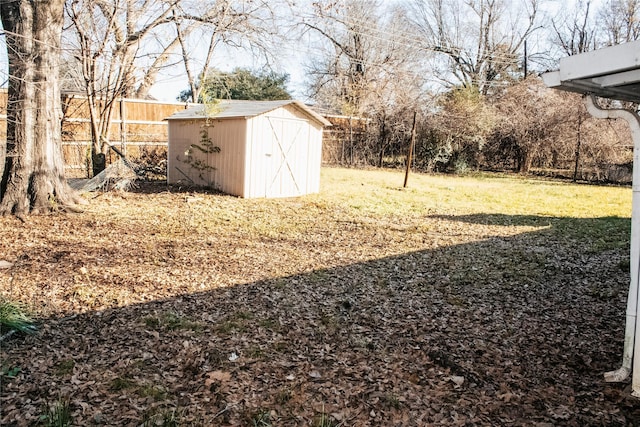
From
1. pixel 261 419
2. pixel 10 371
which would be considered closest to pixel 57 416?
pixel 10 371

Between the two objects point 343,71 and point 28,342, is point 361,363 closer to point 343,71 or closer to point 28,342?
point 28,342

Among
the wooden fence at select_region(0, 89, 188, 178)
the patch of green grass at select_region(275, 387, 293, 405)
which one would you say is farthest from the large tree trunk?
the patch of green grass at select_region(275, 387, 293, 405)

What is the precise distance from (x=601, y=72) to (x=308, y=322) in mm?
2807

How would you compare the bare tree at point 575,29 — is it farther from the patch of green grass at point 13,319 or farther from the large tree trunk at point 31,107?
the patch of green grass at point 13,319

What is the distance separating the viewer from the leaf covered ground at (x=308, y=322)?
272 centimetres

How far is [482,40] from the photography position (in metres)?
27.8

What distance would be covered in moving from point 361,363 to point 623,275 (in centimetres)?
395

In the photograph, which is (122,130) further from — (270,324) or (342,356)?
(342,356)

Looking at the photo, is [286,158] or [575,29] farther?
[575,29]

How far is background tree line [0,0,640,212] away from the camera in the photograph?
22.8 ft

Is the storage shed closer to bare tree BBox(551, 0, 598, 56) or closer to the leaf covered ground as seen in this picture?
the leaf covered ground

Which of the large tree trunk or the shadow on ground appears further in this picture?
the large tree trunk

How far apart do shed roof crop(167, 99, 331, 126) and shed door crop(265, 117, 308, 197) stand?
0.95ft

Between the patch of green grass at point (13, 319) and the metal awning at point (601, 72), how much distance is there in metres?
4.01
